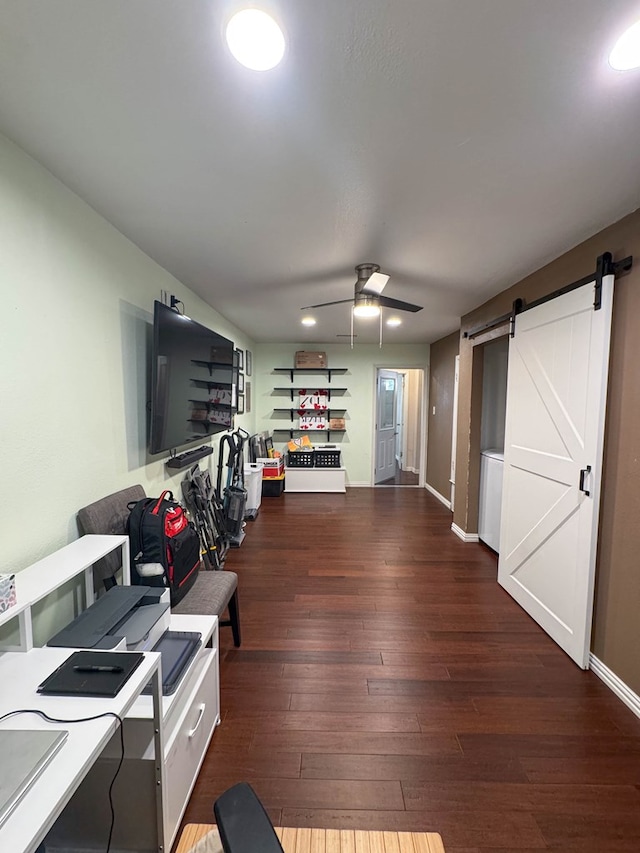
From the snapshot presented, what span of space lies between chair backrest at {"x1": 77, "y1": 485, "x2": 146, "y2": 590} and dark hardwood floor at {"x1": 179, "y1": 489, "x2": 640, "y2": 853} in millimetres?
884

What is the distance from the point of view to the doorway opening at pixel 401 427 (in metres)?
6.38

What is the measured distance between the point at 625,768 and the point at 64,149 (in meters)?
3.40

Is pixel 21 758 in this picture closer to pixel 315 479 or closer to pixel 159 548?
pixel 159 548

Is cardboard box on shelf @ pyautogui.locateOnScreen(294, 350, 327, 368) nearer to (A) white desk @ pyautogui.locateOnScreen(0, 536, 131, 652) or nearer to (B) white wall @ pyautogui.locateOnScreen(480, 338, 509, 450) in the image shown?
(B) white wall @ pyautogui.locateOnScreen(480, 338, 509, 450)

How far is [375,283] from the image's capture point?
2.43 meters

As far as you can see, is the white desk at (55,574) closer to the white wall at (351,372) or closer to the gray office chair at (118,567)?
the gray office chair at (118,567)

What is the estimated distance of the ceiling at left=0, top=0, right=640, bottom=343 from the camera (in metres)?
0.92

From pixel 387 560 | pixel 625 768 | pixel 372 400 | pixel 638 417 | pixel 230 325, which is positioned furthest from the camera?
pixel 372 400

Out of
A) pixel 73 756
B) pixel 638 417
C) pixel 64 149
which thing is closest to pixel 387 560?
pixel 638 417

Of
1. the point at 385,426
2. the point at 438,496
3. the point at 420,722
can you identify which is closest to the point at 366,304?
the point at 420,722

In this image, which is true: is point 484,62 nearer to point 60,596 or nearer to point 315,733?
point 60,596

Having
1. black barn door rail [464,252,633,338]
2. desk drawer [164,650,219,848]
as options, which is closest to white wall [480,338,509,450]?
black barn door rail [464,252,633,338]

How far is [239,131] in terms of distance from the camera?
129 centimetres

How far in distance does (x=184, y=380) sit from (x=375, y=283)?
4.87 ft
